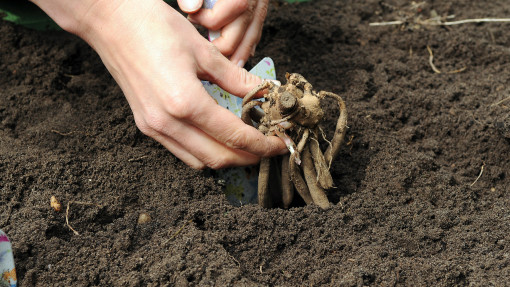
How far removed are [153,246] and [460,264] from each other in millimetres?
858

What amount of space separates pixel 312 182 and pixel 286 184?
0.36 ft

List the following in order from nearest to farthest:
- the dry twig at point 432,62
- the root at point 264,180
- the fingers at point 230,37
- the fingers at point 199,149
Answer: the fingers at point 199,149, the root at point 264,180, the fingers at point 230,37, the dry twig at point 432,62

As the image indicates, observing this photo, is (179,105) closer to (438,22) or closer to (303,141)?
(303,141)

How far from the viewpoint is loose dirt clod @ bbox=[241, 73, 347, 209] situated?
153 centimetres

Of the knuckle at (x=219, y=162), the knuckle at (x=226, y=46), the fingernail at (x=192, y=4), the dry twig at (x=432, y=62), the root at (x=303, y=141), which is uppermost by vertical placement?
the fingernail at (x=192, y=4)

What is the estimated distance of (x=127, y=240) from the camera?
1429 mm

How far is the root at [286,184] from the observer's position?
171 cm

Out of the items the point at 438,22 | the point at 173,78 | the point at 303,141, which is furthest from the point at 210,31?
the point at 438,22

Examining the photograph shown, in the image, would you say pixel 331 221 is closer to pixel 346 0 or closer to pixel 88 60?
pixel 88 60

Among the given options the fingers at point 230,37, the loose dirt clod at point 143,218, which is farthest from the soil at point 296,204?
the fingers at point 230,37

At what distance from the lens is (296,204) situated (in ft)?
6.28

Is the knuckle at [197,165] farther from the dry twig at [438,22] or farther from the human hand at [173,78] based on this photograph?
the dry twig at [438,22]

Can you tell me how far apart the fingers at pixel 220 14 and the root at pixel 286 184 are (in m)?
0.53

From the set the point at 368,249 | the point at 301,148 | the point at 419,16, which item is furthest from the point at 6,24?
the point at 419,16
